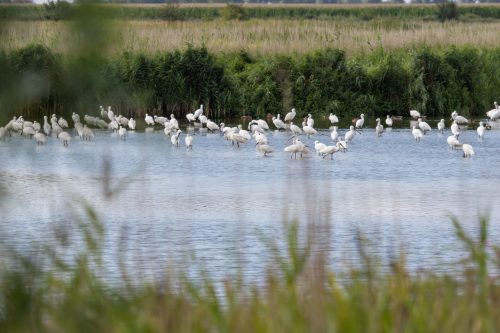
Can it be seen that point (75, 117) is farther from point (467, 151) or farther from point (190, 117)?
point (190, 117)

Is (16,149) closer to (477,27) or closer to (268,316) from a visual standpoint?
(268,316)

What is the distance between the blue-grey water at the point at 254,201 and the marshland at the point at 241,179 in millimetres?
27

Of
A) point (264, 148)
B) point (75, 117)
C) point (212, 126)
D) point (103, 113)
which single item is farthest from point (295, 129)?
point (103, 113)

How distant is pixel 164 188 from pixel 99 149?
13.0m

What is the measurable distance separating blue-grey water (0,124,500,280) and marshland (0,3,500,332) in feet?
0.09

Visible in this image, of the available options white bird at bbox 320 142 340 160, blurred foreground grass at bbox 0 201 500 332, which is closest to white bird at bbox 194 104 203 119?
white bird at bbox 320 142 340 160

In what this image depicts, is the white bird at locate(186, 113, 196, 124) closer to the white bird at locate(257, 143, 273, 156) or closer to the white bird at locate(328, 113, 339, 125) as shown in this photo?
the white bird at locate(328, 113, 339, 125)

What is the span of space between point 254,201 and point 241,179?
9.46 feet

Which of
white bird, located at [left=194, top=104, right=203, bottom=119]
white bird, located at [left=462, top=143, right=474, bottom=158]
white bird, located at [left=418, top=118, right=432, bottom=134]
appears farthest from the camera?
white bird, located at [left=194, top=104, right=203, bottom=119]

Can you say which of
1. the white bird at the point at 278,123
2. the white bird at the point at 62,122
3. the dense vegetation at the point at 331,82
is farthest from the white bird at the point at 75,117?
the dense vegetation at the point at 331,82

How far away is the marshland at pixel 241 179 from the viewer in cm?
222

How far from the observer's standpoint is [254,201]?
45.7ft

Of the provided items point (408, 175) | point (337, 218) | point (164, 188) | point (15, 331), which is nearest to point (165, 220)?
point (337, 218)

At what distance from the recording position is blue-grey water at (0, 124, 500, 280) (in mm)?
4254
